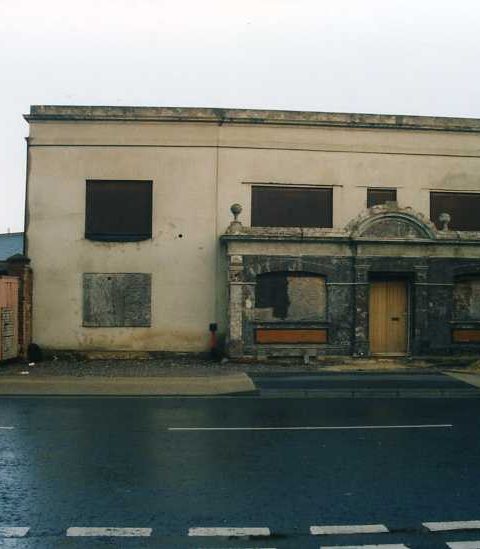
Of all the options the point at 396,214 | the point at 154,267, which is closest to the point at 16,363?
the point at 154,267

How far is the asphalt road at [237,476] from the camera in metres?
5.68

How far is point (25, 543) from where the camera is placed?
17.7 feet

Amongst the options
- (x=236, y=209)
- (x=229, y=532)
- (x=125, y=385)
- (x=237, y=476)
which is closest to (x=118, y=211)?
(x=236, y=209)

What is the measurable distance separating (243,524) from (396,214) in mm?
14768

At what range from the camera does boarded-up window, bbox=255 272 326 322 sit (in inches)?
768

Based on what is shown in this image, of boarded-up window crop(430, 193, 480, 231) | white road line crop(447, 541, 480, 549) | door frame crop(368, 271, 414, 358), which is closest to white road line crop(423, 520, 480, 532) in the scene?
white road line crop(447, 541, 480, 549)

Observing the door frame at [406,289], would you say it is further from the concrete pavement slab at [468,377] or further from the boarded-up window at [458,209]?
the boarded-up window at [458,209]

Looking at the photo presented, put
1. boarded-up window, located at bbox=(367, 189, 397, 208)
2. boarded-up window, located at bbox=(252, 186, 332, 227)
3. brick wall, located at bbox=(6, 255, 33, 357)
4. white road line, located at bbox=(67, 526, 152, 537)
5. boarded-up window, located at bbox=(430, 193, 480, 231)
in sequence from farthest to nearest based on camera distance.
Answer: boarded-up window, located at bbox=(430, 193, 480, 231) < boarded-up window, located at bbox=(367, 189, 397, 208) < boarded-up window, located at bbox=(252, 186, 332, 227) < brick wall, located at bbox=(6, 255, 33, 357) < white road line, located at bbox=(67, 526, 152, 537)

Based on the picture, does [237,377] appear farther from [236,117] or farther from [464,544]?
[464,544]

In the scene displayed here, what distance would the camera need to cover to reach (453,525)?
19.1ft

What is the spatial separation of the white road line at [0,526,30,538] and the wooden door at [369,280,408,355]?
50.1ft

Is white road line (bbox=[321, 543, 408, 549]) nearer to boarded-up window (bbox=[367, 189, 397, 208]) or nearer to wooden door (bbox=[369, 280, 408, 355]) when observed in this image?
wooden door (bbox=[369, 280, 408, 355])

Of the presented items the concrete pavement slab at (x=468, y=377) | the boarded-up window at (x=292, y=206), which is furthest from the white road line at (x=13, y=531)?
the boarded-up window at (x=292, y=206)

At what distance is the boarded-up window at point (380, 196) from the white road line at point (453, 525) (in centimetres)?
1665
